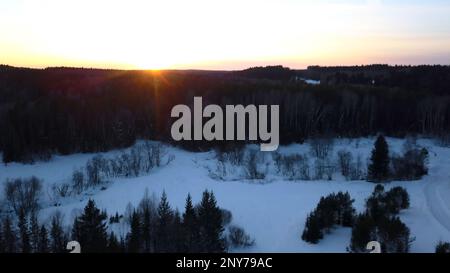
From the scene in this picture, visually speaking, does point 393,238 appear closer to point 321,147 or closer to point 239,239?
point 239,239

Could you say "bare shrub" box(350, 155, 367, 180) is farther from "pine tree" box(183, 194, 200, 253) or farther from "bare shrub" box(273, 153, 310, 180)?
"pine tree" box(183, 194, 200, 253)

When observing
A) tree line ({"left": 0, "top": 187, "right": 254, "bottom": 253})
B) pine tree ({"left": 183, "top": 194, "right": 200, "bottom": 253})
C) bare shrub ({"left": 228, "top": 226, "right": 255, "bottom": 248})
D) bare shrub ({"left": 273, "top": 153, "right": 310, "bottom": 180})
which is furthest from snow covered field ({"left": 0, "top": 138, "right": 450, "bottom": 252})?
pine tree ({"left": 183, "top": 194, "right": 200, "bottom": 253})

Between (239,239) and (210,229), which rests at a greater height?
(210,229)

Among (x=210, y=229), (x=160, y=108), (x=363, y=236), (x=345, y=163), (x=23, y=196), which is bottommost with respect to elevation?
(x=23, y=196)

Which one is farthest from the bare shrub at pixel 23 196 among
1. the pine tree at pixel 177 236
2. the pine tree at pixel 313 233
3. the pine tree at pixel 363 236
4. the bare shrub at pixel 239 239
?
the pine tree at pixel 363 236

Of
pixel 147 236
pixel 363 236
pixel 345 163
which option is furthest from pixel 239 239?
pixel 345 163

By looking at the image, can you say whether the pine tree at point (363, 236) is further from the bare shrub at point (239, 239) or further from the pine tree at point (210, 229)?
the pine tree at point (210, 229)
